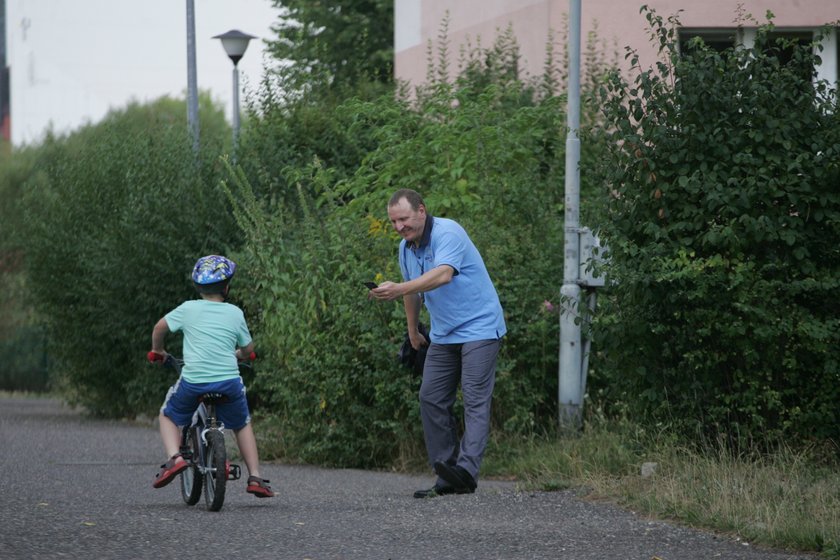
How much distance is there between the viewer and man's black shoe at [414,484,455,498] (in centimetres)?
976

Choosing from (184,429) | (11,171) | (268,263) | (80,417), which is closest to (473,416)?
(184,429)

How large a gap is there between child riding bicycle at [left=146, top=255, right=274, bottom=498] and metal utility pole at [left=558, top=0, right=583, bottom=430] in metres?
3.55

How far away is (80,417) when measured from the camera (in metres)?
22.0

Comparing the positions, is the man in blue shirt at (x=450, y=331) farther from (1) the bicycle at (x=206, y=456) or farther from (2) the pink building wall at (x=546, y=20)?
(2) the pink building wall at (x=546, y=20)

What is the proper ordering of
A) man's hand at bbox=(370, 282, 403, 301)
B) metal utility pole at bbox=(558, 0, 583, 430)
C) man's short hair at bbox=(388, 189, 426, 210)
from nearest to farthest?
man's hand at bbox=(370, 282, 403, 301) → man's short hair at bbox=(388, 189, 426, 210) → metal utility pole at bbox=(558, 0, 583, 430)

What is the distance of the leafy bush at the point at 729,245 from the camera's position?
10.0m

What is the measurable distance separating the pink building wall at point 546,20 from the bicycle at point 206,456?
851 cm

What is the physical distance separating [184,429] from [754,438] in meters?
3.71

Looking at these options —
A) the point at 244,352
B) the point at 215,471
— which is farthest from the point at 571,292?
the point at 215,471

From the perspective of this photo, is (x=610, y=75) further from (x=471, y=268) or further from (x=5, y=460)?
(x=5, y=460)

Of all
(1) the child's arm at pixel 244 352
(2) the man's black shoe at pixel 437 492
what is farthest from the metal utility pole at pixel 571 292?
(1) the child's arm at pixel 244 352

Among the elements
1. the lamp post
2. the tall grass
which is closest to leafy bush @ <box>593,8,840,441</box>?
the tall grass

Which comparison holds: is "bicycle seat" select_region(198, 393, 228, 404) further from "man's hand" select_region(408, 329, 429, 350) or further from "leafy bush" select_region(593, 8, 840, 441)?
"leafy bush" select_region(593, 8, 840, 441)

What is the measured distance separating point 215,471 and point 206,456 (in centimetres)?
22
